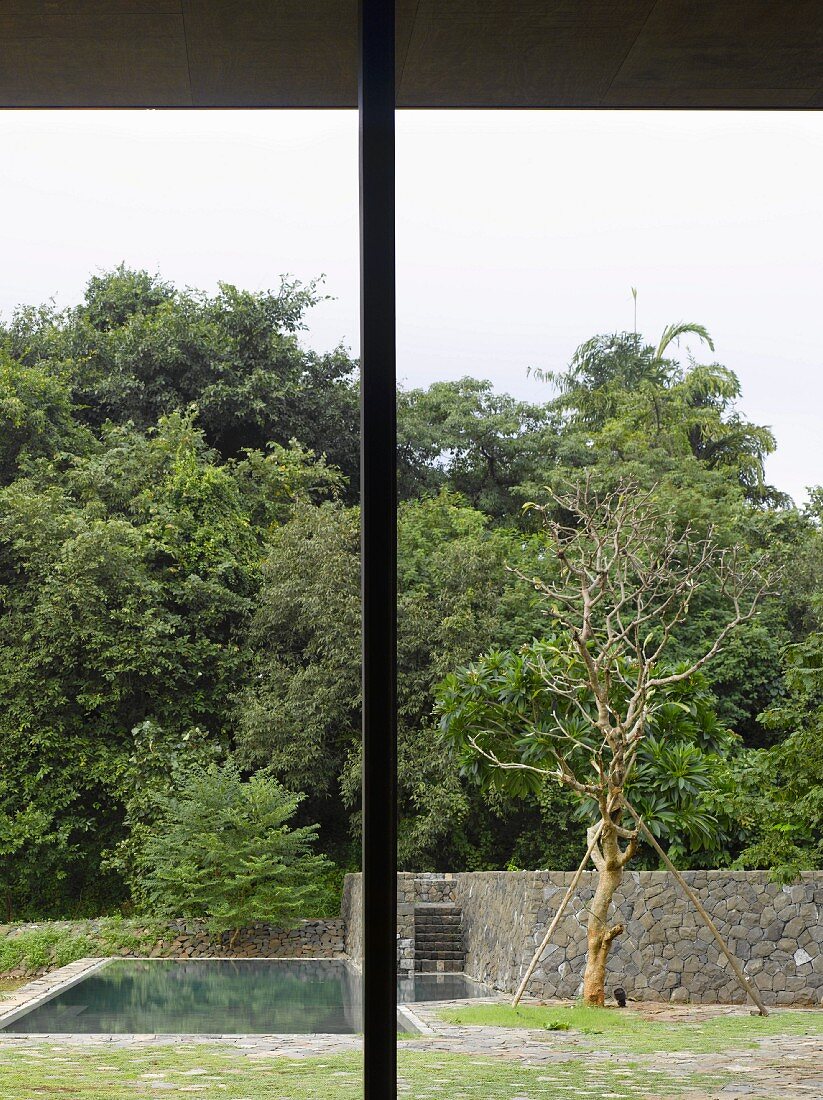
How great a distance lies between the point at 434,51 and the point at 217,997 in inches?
233

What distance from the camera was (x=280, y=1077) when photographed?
575 cm

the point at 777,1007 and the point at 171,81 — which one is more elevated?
the point at 171,81

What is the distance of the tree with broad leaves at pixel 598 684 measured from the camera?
16.8ft

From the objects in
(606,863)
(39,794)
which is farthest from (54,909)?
(606,863)

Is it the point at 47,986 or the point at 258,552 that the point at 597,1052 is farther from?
the point at 258,552

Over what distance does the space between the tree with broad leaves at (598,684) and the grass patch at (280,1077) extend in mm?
471

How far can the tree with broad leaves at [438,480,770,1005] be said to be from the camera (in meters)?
5.11

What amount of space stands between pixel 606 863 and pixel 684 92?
13.2 ft

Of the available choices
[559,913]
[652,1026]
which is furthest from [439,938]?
[559,913]

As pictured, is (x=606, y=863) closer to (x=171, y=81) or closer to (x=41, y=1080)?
(x=41, y=1080)

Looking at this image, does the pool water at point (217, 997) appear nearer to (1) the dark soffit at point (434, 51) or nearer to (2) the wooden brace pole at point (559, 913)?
(2) the wooden brace pole at point (559, 913)

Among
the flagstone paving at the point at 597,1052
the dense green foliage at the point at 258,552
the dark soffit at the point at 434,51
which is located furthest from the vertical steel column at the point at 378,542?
the dense green foliage at the point at 258,552

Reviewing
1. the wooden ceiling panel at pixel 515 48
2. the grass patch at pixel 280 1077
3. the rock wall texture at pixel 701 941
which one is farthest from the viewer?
the rock wall texture at pixel 701 941

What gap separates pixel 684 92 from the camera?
1.78 meters
